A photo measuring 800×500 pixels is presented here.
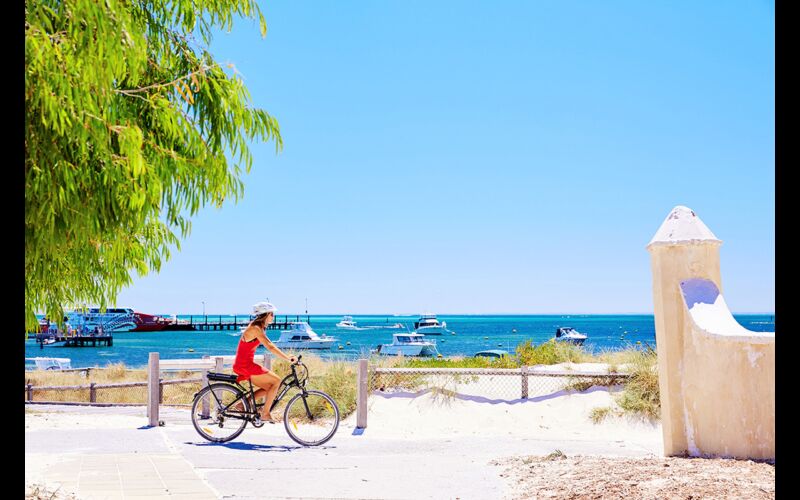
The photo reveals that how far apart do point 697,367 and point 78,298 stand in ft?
23.0

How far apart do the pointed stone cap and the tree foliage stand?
18.1 feet

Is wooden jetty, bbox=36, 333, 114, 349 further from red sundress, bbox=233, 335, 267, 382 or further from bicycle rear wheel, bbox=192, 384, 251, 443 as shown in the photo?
red sundress, bbox=233, 335, 267, 382

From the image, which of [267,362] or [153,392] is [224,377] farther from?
[267,362]

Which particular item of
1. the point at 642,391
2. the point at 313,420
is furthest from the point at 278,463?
the point at 642,391

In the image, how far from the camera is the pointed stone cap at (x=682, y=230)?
9.29 m

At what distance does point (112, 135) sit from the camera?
528 cm

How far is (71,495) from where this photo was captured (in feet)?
23.4

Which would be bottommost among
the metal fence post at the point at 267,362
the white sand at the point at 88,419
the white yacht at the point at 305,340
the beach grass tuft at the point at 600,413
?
the white yacht at the point at 305,340

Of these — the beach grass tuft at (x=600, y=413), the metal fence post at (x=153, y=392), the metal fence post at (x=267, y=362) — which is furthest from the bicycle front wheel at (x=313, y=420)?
the beach grass tuft at (x=600, y=413)

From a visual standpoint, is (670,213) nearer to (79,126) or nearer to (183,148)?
(183,148)

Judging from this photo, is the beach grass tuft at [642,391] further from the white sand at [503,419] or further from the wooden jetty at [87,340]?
the wooden jetty at [87,340]

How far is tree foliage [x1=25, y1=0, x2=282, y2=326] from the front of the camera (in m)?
4.27

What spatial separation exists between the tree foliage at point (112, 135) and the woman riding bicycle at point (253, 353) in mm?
2971
